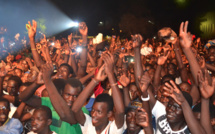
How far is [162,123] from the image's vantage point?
9.34 ft

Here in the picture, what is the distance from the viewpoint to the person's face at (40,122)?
2936mm

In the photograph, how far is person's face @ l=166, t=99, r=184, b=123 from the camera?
8.78 feet

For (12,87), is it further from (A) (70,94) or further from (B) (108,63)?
→ (B) (108,63)

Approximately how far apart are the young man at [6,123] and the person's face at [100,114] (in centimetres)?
119

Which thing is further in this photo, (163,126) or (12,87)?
(12,87)

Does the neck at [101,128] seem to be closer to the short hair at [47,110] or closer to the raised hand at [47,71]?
the short hair at [47,110]

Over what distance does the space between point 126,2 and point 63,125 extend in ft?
78.0

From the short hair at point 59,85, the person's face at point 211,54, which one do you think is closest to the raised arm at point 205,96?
the short hair at point 59,85

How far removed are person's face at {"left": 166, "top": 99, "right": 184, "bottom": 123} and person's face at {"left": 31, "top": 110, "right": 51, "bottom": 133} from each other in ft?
4.83

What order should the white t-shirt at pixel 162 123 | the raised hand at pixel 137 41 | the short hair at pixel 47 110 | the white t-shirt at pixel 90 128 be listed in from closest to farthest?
1. the white t-shirt at pixel 162 123
2. the white t-shirt at pixel 90 128
3. the short hair at pixel 47 110
4. the raised hand at pixel 137 41

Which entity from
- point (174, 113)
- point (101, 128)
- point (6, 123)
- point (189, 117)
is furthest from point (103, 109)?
point (6, 123)

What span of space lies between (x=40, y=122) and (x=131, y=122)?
1141 millimetres

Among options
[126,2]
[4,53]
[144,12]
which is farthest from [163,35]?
[126,2]

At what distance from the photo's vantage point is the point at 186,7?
19750mm
